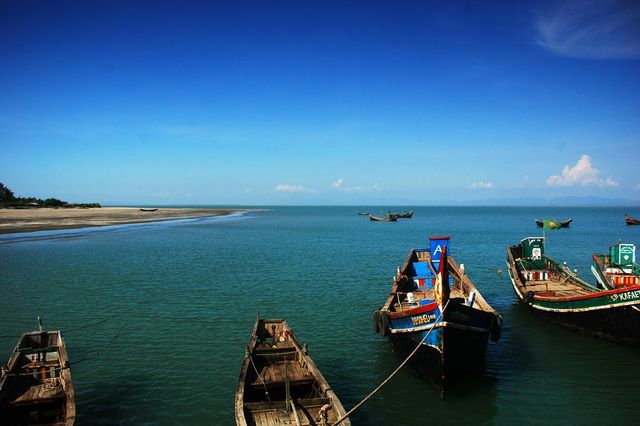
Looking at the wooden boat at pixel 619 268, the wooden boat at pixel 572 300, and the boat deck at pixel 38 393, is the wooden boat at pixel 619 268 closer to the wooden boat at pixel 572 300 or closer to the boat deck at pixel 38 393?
the wooden boat at pixel 572 300

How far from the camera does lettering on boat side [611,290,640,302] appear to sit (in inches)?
613

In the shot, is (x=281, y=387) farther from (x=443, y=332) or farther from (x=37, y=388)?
(x=37, y=388)

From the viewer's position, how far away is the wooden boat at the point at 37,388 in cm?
1053

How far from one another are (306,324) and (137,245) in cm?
3803

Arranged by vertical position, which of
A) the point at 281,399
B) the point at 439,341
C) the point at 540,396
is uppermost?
the point at 439,341

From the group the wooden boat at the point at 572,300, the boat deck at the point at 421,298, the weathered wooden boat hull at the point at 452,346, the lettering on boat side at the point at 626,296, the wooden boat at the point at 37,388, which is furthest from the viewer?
the boat deck at the point at 421,298

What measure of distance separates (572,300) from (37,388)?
1980 cm

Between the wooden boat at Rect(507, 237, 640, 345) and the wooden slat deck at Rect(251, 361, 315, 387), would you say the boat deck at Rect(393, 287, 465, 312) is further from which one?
the wooden slat deck at Rect(251, 361, 315, 387)

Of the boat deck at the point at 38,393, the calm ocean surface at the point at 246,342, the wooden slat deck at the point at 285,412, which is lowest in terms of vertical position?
the calm ocean surface at the point at 246,342

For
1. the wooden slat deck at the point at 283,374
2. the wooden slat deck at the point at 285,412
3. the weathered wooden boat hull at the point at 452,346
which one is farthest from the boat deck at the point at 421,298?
the wooden slat deck at the point at 285,412

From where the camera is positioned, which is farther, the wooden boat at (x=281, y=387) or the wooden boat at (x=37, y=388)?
the wooden boat at (x=37, y=388)

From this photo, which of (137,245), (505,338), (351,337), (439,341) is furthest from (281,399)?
(137,245)

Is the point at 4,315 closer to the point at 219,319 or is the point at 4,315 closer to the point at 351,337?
the point at 219,319

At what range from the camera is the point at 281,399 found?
11.9 meters
